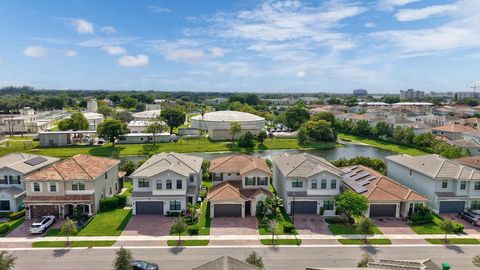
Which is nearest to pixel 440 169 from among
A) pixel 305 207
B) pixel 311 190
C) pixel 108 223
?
pixel 311 190

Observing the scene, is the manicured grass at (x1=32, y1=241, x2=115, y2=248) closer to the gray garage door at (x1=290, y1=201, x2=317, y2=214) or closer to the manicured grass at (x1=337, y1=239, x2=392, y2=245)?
the gray garage door at (x1=290, y1=201, x2=317, y2=214)

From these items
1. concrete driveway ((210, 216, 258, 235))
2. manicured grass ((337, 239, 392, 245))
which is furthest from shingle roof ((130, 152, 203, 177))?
manicured grass ((337, 239, 392, 245))

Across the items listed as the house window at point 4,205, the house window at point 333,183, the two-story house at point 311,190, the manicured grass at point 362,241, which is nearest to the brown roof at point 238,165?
the two-story house at point 311,190

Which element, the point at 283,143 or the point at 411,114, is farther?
the point at 411,114

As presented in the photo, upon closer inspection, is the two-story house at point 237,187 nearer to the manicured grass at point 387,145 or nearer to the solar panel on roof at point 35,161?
the solar panel on roof at point 35,161

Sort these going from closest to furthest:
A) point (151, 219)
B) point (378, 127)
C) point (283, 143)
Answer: point (151, 219)
point (283, 143)
point (378, 127)

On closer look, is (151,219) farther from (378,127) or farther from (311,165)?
(378,127)

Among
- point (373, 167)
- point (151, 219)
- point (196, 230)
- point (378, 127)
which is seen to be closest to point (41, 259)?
point (151, 219)

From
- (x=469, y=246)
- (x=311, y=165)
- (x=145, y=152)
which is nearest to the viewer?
(x=469, y=246)
